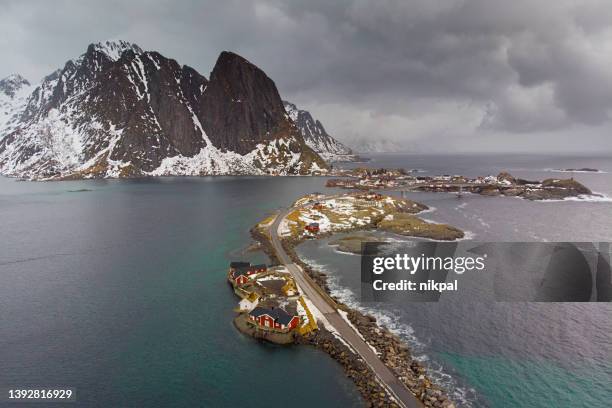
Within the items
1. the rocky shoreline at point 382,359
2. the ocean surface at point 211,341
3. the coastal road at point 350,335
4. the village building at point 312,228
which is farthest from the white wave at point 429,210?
the rocky shoreline at point 382,359

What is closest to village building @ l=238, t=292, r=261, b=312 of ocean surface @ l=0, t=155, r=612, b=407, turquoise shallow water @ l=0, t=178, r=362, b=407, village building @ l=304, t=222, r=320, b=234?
turquoise shallow water @ l=0, t=178, r=362, b=407

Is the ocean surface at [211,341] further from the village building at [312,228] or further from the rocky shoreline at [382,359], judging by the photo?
the village building at [312,228]

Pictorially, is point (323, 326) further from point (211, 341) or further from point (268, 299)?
point (211, 341)

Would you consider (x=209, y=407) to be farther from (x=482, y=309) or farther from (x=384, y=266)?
(x=384, y=266)

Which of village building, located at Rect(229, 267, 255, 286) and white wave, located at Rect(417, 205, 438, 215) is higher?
white wave, located at Rect(417, 205, 438, 215)

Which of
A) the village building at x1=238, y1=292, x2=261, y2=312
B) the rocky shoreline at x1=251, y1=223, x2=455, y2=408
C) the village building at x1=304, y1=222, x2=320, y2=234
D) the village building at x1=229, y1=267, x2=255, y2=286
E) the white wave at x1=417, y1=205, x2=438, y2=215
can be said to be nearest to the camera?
the rocky shoreline at x1=251, y1=223, x2=455, y2=408

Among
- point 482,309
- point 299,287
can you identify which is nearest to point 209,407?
point 299,287

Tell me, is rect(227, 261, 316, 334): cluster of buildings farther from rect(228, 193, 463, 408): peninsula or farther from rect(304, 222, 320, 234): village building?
rect(304, 222, 320, 234): village building
